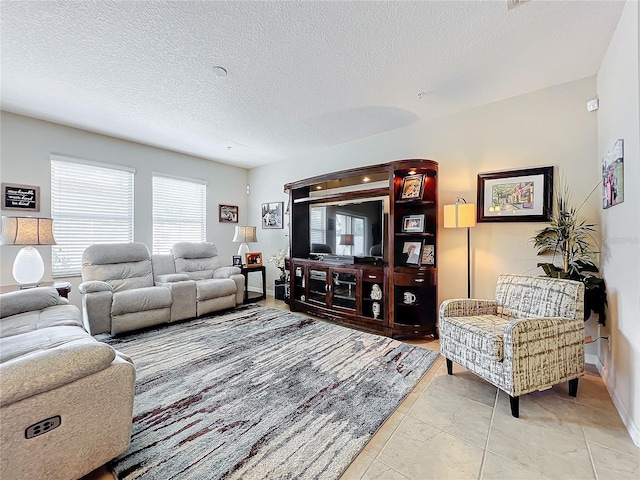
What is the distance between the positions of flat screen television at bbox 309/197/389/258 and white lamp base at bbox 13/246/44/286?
3168mm

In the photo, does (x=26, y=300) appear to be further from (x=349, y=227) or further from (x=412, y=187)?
(x=412, y=187)

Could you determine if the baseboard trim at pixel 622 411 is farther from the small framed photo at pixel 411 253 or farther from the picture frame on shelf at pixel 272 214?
the picture frame on shelf at pixel 272 214

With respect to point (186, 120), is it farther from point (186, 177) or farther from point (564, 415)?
point (564, 415)

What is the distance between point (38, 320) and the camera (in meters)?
2.06

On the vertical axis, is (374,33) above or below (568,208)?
above

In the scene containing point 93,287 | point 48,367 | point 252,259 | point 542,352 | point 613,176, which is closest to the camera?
point 48,367

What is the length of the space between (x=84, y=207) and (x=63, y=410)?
374 cm

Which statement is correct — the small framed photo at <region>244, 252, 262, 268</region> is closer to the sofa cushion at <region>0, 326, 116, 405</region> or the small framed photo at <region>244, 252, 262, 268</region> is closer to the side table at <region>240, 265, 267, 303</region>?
the side table at <region>240, 265, 267, 303</region>

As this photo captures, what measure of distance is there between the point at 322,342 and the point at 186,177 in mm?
3856

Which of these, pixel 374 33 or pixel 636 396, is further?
pixel 374 33

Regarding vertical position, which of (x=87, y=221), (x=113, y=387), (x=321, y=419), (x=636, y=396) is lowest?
(x=321, y=419)

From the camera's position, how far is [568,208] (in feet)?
8.45

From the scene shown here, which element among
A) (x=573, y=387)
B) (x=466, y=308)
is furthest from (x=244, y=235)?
(x=573, y=387)

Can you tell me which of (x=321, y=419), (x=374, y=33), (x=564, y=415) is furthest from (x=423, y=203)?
(x=321, y=419)
